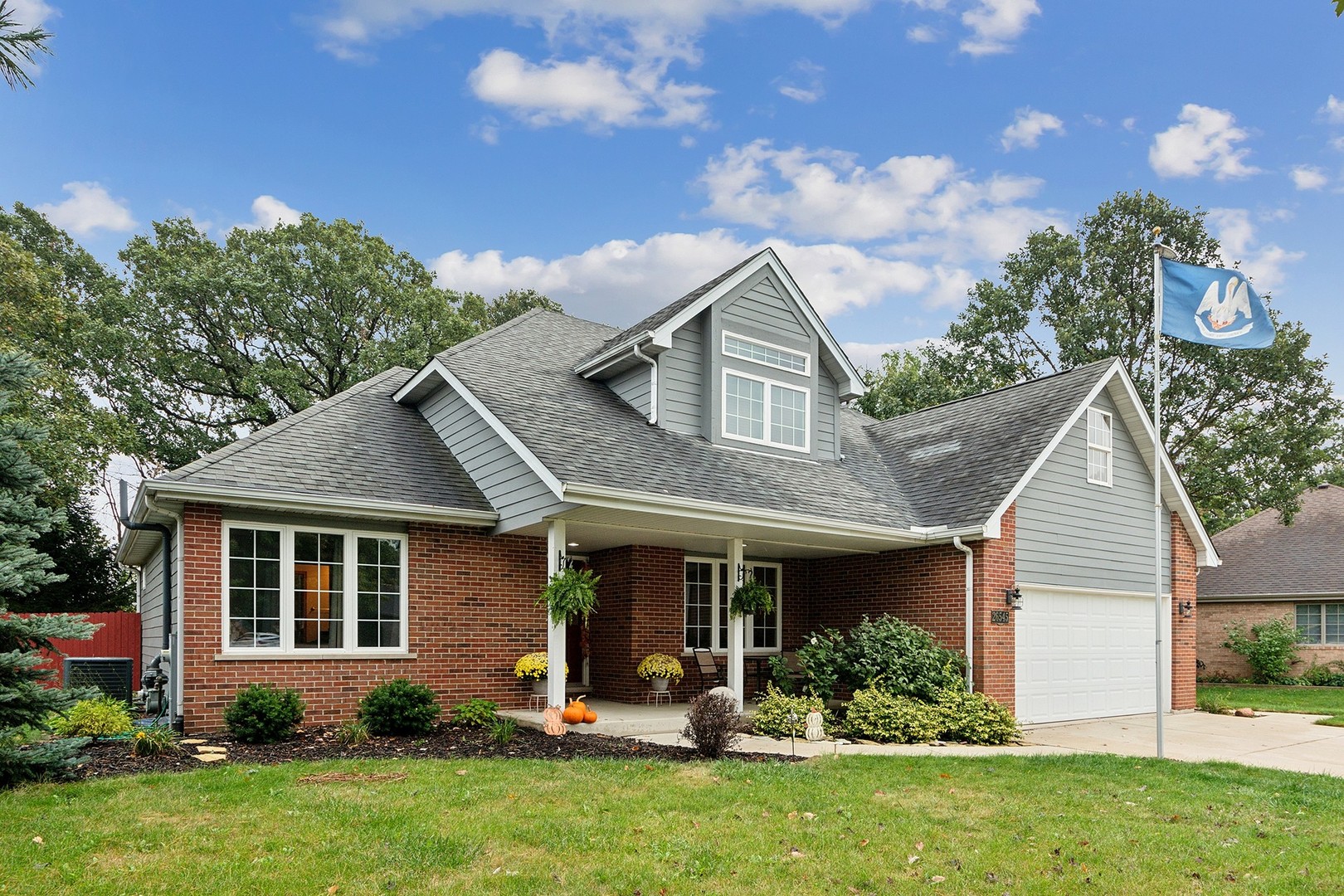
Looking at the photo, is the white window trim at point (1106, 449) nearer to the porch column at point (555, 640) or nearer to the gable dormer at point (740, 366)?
the gable dormer at point (740, 366)

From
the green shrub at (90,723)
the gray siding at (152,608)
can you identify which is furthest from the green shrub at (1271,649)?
the green shrub at (90,723)

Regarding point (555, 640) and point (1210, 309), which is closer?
point (1210, 309)

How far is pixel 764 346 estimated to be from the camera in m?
15.0

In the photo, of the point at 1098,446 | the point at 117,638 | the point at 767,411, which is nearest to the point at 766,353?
the point at 767,411

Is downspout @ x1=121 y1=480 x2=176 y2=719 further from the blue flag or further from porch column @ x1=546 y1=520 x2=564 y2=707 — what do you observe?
the blue flag

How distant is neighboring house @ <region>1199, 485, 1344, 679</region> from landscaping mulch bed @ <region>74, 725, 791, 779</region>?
20643 mm

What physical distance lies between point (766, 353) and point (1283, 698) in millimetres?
14133

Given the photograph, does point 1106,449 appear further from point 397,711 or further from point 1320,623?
point 1320,623

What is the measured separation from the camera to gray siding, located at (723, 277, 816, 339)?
14.6 metres

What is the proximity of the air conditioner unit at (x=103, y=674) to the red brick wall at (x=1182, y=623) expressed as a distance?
1767 centimetres

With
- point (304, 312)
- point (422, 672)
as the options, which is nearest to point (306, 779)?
point (422, 672)

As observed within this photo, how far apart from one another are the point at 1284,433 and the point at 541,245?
20.1 m

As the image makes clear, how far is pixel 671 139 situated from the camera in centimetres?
1728

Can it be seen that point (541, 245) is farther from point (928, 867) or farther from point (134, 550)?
point (928, 867)
